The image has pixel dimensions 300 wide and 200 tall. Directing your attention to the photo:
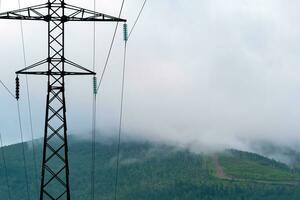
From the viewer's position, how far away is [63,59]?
4250cm

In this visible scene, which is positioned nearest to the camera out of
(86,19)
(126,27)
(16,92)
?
(86,19)

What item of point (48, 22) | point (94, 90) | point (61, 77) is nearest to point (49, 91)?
point (61, 77)

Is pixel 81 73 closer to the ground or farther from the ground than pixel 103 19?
closer to the ground

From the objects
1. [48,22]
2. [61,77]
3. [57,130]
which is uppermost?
[48,22]

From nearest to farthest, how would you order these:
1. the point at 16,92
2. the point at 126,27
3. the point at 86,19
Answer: the point at 86,19
the point at 126,27
the point at 16,92

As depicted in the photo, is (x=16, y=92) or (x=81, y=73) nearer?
(x=81, y=73)

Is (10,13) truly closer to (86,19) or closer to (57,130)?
(86,19)

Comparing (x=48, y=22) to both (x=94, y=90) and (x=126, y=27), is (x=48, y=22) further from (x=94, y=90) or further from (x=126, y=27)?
(x=94, y=90)

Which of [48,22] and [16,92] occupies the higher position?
[48,22]

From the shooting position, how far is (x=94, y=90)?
4919 centimetres

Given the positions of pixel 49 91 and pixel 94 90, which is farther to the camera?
pixel 94 90

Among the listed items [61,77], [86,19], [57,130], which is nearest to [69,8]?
[86,19]

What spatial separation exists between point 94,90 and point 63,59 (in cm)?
697

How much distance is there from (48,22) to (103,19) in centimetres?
296
